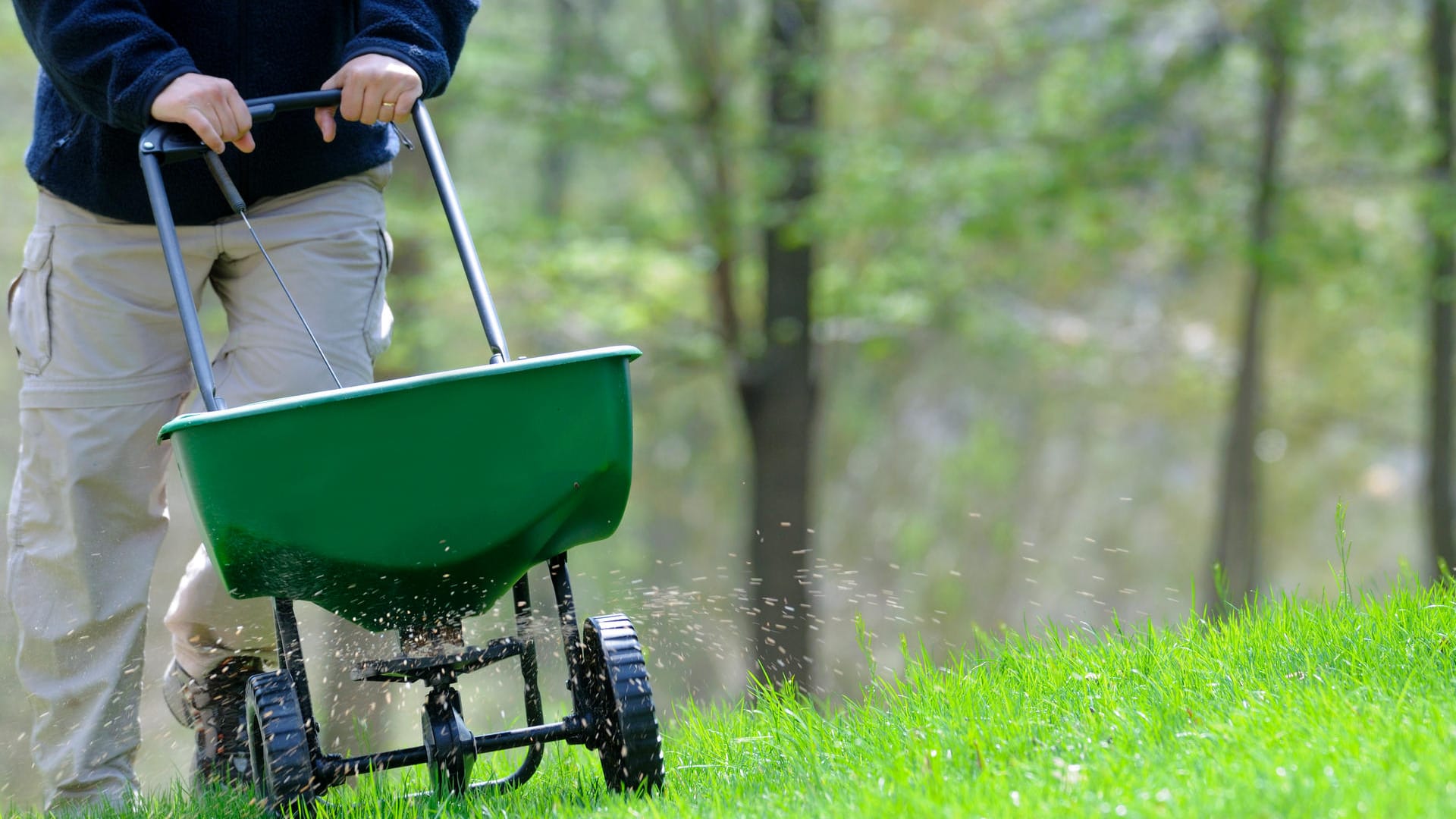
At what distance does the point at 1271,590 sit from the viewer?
10.2 feet

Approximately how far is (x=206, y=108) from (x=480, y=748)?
3.99 ft

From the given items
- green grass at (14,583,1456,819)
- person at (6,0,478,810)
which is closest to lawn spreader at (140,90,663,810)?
green grass at (14,583,1456,819)

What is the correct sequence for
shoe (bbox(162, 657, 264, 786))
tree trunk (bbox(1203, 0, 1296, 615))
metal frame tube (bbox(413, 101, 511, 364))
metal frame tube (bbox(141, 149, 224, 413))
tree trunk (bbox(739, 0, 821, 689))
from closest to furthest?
1. metal frame tube (bbox(141, 149, 224, 413))
2. metal frame tube (bbox(413, 101, 511, 364))
3. shoe (bbox(162, 657, 264, 786))
4. tree trunk (bbox(739, 0, 821, 689))
5. tree trunk (bbox(1203, 0, 1296, 615))

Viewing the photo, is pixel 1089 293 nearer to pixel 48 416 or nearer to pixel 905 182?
pixel 905 182

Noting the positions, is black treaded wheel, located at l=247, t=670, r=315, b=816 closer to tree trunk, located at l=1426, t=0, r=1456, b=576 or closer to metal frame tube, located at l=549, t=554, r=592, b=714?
metal frame tube, located at l=549, t=554, r=592, b=714

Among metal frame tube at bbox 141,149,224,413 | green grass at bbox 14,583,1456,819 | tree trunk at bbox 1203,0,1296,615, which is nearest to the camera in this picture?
green grass at bbox 14,583,1456,819

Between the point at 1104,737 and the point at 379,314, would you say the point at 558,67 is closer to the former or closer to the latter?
the point at 379,314

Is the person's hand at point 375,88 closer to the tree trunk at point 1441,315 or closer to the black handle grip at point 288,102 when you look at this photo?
the black handle grip at point 288,102

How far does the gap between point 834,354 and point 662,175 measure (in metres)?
2.70

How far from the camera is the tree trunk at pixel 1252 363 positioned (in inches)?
365

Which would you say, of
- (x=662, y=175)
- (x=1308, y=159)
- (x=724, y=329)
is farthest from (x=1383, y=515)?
(x=724, y=329)

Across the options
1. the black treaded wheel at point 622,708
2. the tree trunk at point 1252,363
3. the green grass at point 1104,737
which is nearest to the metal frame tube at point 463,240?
the black treaded wheel at point 622,708

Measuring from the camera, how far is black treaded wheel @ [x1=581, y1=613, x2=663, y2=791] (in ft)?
7.77

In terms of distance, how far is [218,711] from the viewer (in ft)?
9.60
